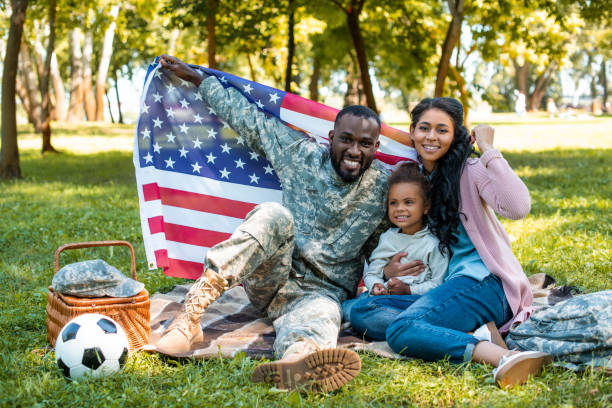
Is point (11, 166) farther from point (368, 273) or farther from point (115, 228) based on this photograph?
point (368, 273)

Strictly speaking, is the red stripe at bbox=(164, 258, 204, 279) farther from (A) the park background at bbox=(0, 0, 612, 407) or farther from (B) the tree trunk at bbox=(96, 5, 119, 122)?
(B) the tree trunk at bbox=(96, 5, 119, 122)

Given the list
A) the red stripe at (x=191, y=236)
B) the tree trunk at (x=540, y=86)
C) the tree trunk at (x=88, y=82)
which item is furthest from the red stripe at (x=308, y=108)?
the tree trunk at (x=540, y=86)

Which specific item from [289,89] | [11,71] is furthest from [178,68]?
[289,89]

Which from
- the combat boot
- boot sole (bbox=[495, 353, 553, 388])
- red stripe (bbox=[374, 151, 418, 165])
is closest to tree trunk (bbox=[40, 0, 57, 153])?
red stripe (bbox=[374, 151, 418, 165])

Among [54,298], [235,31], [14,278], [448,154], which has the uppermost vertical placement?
[235,31]

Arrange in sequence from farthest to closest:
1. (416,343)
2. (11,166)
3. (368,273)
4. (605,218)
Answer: (11,166), (605,218), (368,273), (416,343)

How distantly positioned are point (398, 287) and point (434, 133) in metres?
1.05

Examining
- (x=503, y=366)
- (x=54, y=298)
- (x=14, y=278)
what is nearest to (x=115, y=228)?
(x=14, y=278)

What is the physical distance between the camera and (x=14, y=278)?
5328 mm

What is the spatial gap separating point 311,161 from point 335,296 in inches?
38.4

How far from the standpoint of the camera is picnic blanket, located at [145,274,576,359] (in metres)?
3.61

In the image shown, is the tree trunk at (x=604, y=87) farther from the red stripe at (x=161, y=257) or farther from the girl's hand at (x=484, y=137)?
the red stripe at (x=161, y=257)

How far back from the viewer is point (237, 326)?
165 inches

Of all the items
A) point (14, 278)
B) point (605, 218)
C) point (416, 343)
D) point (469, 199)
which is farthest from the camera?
point (605, 218)
